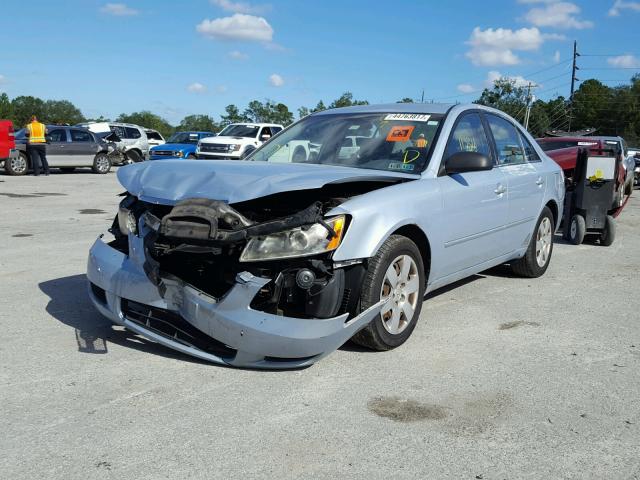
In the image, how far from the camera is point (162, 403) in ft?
11.4

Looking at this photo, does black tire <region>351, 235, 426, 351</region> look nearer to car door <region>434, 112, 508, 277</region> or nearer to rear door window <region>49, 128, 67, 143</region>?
car door <region>434, 112, 508, 277</region>

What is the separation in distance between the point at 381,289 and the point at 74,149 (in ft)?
66.5

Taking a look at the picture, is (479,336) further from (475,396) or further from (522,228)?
(522,228)

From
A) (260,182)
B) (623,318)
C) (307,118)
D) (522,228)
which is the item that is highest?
(307,118)

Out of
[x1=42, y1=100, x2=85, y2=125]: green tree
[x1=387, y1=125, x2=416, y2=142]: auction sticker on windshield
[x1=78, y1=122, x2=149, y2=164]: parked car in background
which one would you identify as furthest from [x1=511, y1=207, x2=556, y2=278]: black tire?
[x1=42, y1=100, x2=85, y2=125]: green tree

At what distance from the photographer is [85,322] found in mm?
4844

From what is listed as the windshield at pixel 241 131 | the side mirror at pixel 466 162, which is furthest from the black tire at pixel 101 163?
the side mirror at pixel 466 162

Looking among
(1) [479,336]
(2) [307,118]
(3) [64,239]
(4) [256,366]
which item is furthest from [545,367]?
(3) [64,239]

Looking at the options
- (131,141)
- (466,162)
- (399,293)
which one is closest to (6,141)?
(131,141)

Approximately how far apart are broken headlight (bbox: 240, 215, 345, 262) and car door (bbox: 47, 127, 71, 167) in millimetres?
19677

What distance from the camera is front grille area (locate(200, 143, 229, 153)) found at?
23828 mm

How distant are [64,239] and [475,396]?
635 centimetres

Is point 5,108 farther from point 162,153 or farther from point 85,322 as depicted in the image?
point 85,322

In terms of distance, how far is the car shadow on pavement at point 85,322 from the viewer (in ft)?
14.1
